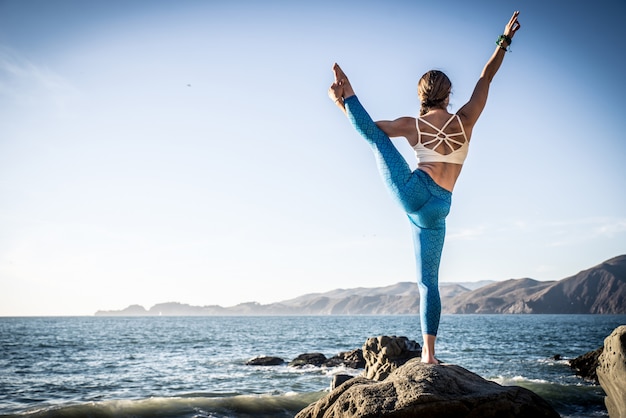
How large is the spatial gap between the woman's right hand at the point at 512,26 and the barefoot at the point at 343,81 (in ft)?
5.70

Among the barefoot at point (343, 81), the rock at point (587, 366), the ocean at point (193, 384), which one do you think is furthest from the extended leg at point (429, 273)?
the rock at point (587, 366)

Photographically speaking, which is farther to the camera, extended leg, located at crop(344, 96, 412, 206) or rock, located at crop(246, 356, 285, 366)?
rock, located at crop(246, 356, 285, 366)

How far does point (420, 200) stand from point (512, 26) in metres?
2.17

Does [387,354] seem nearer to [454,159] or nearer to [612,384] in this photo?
[612,384]

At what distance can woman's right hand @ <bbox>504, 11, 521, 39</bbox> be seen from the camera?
16.1 feet

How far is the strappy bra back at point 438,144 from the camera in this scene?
15.0 feet

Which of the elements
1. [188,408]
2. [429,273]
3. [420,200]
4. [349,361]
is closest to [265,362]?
[349,361]

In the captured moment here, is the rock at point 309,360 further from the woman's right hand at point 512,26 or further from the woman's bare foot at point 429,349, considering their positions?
the woman's right hand at point 512,26

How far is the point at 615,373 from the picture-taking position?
6.37m

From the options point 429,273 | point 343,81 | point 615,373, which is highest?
point 343,81

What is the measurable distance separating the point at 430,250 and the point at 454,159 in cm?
91

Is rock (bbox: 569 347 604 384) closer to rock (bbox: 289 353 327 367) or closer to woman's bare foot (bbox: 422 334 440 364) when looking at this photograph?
rock (bbox: 289 353 327 367)

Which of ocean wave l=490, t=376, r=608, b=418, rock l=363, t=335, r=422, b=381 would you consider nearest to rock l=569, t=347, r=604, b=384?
ocean wave l=490, t=376, r=608, b=418

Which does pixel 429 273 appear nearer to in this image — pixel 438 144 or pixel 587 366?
pixel 438 144
